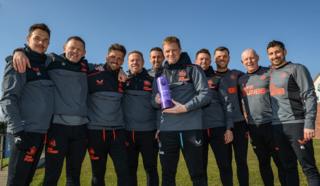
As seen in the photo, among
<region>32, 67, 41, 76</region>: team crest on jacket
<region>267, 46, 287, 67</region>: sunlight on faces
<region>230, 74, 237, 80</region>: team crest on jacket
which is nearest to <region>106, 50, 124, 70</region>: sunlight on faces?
<region>32, 67, 41, 76</region>: team crest on jacket

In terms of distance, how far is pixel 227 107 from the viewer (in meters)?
6.10

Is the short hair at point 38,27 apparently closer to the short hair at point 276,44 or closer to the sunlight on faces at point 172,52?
the sunlight on faces at point 172,52

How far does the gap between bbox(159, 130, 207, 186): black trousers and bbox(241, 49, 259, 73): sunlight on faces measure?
7.70ft

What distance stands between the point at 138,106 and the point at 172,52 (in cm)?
134

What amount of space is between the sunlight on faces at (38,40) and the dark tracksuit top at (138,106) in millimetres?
1715

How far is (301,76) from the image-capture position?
5410 mm

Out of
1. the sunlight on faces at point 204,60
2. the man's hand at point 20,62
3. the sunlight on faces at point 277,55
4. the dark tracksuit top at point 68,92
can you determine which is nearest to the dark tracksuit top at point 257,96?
the sunlight on faces at point 277,55

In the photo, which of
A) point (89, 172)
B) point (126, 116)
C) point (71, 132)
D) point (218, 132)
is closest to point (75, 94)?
point (71, 132)

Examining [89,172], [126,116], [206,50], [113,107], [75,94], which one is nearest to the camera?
[75,94]

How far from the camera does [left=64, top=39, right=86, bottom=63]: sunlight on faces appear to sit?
5.16 meters

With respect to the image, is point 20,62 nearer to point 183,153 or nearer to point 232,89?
point 183,153

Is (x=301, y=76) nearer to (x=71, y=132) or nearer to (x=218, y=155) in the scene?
(x=218, y=155)

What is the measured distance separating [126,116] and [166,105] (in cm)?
126

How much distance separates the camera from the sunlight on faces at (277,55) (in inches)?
230
